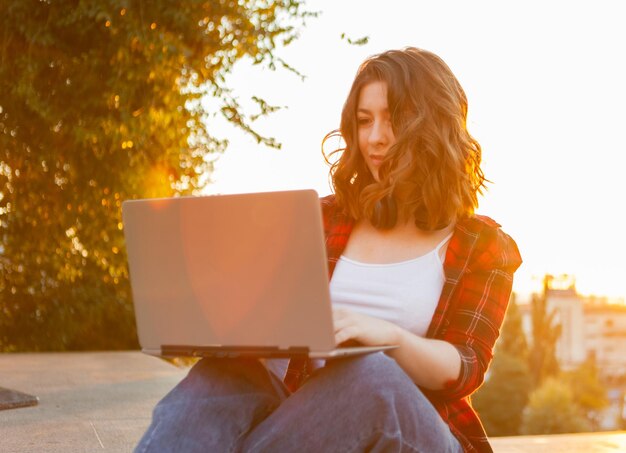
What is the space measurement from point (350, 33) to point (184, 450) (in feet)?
13.8

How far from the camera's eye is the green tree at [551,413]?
75.6ft

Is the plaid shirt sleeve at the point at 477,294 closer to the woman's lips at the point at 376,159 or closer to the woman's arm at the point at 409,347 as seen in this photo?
the woman's arm at the point at 409,347

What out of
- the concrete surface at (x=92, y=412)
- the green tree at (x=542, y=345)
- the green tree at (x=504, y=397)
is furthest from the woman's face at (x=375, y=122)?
the green tree at (x=542, y=345)

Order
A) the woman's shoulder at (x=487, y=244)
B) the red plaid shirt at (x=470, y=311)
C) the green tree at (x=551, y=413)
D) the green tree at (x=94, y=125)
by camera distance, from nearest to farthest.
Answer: the red plaid shirt at (x=470, y=311) < the woman's shoulder at (x=487, y=244) < the green tree at (x=94, y=125) < the green tree at (x=551, y=413)

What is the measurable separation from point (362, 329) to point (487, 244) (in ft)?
1.53

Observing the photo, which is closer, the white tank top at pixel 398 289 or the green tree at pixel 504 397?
the white tank top at pixel 398 289

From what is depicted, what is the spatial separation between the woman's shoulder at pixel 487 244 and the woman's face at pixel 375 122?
25 centimetres

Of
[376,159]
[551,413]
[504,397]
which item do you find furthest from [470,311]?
[504,397]

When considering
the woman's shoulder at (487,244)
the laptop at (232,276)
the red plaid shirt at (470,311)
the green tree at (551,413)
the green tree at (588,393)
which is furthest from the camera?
the green tree at (588,393)

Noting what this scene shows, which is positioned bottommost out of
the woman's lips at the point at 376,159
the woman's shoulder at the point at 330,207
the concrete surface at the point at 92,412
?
the concrete surface at the point at 92,412

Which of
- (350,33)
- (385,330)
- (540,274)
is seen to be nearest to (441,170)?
(385,330)

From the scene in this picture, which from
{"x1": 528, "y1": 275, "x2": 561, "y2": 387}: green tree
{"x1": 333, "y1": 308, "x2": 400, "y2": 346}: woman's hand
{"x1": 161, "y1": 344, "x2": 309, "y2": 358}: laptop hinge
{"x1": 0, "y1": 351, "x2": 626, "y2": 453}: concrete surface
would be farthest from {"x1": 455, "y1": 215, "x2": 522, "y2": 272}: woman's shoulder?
{"x1": 528, "y1": 275, "x2": 561, "y2": 387}: green tree

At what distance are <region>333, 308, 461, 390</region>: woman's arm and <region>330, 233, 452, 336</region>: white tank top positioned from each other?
148mm

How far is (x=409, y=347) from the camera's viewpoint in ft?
5.35
